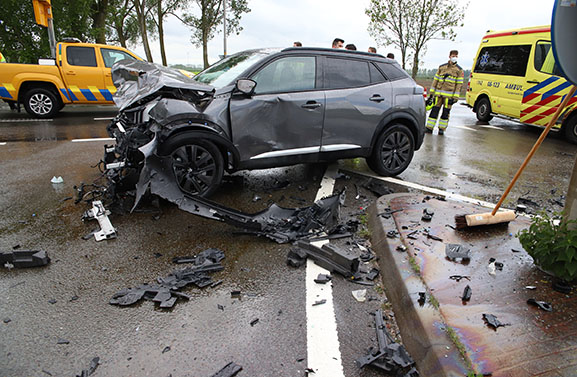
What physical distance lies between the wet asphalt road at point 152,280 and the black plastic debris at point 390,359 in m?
0.07

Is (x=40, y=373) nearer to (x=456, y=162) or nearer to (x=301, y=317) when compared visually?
(x=301, y=317)

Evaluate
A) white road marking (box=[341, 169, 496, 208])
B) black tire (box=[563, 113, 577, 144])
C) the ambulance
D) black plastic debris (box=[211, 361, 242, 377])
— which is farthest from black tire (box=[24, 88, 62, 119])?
black tire (box=[563, 113, 577, 144])

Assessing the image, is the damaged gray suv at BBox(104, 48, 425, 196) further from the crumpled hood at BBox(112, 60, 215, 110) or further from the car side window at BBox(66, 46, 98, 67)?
the car side window at BBox(66, 46, 98, 67)

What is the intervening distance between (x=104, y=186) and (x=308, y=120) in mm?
2983

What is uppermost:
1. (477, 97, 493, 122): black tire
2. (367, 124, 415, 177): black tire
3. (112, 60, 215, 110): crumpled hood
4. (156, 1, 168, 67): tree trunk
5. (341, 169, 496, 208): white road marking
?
(156, 1, 168, 67): tree trunk

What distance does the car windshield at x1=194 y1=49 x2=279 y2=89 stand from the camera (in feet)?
15.9

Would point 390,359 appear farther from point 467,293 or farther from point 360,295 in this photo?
point 467,293

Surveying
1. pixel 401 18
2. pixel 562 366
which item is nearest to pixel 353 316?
pixel 562 366

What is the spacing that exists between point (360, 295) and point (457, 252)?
3.62ft

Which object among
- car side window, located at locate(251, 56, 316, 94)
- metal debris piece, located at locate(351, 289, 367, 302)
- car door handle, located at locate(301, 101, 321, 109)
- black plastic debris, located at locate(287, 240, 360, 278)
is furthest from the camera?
car door handle, located at locate(301, 101, 321, 109)

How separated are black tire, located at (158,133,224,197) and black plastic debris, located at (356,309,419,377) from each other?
278 cm

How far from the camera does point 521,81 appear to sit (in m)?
10.9

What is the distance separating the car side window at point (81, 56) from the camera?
10391mm

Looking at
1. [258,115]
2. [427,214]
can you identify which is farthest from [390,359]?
[258,115]
